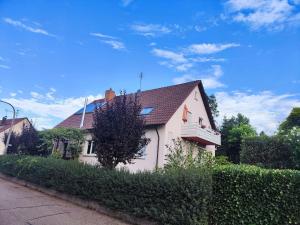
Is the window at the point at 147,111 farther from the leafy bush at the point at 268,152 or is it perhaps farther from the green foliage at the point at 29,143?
the leafy bush at the point at 268,152

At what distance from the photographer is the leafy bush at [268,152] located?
44.7ft

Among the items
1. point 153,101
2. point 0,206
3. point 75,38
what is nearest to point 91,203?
point 0,206

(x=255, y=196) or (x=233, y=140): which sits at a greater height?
(x=233, y=140)

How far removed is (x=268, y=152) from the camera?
1412 centimetres

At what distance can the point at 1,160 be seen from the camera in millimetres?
20484

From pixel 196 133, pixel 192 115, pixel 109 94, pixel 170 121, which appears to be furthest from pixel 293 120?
pixel 109 94

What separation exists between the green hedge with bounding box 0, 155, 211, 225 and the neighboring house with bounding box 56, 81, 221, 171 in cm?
521

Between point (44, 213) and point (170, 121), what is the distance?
12459 millimetres

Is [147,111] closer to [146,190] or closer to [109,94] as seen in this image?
[109,94]

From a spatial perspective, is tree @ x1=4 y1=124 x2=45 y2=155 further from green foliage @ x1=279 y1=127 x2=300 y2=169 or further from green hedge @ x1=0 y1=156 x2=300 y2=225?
green foliage @ x1=279 y1=127 x2=300 y2=169

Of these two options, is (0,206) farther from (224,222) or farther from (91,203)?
(224,222)

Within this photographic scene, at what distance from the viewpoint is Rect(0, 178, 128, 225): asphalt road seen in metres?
8.59

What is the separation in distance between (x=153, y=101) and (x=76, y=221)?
643 inches

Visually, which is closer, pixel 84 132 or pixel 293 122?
pixel 84 132
